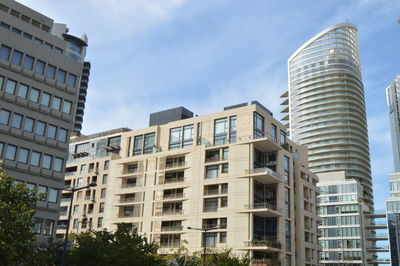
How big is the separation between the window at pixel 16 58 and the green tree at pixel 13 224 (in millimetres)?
27759

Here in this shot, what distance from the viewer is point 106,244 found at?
46344 mm

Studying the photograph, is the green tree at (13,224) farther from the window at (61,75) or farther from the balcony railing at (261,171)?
the balcony railing at (261,171)

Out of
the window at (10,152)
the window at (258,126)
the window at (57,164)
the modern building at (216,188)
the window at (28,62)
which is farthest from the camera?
the window at (258,126)

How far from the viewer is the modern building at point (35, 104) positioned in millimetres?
53531

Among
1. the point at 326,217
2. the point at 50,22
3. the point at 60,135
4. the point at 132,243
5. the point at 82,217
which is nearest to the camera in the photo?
the point at 132,243

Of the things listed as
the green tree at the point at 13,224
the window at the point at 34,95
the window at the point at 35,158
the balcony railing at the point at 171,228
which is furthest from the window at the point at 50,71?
the balcony railing at the point at 171,228

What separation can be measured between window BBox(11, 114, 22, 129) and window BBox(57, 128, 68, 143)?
5368 mm

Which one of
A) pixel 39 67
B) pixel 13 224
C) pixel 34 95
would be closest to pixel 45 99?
pixel 34 95

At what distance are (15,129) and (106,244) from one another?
732 inches

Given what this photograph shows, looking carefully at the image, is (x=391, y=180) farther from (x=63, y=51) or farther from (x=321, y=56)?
(x=63, y=51)

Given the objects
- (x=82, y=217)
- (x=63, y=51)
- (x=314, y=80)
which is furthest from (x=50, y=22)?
(x=314, y=80)

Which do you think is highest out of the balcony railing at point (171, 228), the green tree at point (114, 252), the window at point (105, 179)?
the window at point (105, 179)

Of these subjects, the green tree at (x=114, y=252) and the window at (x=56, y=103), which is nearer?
the green tree at (x=114, y=252)

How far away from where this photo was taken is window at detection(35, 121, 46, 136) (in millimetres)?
56000
